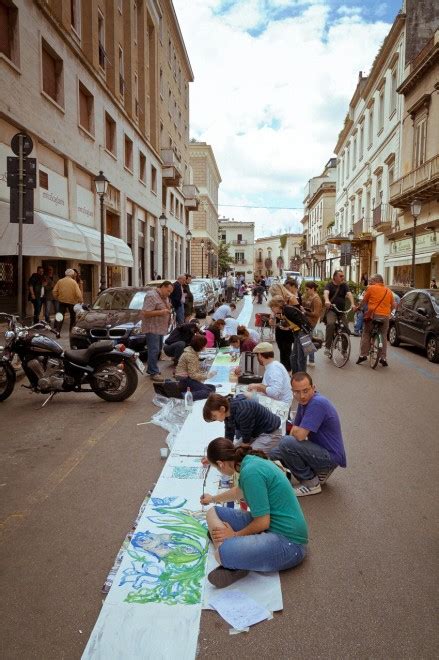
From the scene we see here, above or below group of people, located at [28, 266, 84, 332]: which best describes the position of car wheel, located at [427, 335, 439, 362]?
below

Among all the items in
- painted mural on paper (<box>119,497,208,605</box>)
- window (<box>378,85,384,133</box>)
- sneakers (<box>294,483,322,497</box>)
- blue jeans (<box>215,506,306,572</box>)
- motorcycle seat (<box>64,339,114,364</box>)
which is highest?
window (<box>378,85,384,133</box>)

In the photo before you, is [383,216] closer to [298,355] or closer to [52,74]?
[52,74]

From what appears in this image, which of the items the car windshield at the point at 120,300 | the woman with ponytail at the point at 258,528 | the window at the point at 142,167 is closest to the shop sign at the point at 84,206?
the car windshield at the point at 120,300

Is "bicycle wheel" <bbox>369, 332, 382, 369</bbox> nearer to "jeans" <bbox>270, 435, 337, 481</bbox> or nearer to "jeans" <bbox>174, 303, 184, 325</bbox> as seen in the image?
"jeans" <bbox>174, 303, 184, 325</bbox>

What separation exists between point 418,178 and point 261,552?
83.7ft

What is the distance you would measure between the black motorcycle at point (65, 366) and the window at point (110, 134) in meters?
18.6

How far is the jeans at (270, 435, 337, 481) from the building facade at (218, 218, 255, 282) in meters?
115

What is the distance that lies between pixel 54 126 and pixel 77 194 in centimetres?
296

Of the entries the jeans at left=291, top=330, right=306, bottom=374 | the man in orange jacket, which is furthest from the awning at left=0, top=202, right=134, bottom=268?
the man in orange jacket

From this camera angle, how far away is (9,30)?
14523 mm

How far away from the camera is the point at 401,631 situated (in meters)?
2.71

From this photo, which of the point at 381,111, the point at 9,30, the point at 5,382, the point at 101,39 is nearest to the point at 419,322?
the point at 5,382

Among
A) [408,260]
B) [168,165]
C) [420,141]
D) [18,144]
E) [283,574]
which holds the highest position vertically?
[168,165]

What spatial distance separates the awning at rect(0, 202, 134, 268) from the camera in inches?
547
